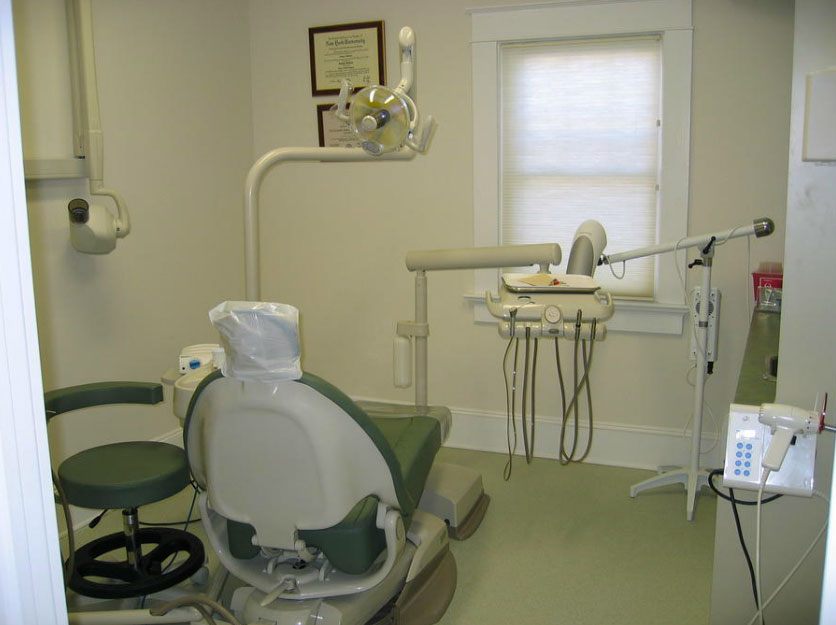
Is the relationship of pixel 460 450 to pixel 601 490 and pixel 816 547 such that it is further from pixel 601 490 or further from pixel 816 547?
pixel 816 547

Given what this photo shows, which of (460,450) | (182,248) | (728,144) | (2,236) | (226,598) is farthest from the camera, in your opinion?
(460,450)

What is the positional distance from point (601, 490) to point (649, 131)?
60.2 inches

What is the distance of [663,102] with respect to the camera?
10.6 feet

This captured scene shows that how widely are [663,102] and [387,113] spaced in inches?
61.0

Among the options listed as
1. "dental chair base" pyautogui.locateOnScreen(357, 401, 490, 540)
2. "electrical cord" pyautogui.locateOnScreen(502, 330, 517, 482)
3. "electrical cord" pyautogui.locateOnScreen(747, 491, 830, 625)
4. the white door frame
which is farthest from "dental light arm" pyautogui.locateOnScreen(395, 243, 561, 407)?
the white door frame

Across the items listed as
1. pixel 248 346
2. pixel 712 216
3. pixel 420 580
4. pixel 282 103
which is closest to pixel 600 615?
pixel 420 580

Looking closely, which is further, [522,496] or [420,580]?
[522,496]

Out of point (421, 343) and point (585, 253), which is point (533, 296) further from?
point (421, 343)

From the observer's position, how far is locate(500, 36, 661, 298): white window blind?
131 inches

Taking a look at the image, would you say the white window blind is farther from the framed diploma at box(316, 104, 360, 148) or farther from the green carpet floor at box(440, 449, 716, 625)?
the green carpet floor at box(440, 449, 716, 625)

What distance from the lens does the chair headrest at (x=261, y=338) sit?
1793 millimetres

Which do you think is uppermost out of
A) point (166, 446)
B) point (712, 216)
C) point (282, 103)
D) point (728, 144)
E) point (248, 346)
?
point (282, 103)

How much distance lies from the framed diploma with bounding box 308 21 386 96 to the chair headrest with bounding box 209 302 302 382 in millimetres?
2103

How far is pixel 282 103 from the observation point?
3.86 m
